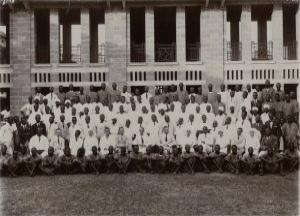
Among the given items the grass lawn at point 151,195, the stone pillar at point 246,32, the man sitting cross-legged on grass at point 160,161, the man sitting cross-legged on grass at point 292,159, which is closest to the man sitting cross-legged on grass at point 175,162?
the man sitting cross-legged on grass at point 160,161

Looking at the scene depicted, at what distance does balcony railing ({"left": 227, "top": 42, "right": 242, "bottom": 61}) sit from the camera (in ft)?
73.8

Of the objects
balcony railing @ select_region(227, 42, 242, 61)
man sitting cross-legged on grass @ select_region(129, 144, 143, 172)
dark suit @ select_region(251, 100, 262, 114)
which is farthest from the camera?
balcony railing @ select_region(227, 42, 242, 61)

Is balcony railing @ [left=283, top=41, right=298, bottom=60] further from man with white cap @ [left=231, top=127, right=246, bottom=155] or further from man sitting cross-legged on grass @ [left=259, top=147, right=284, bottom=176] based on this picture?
man sitting cross-legged on grass @ [left=259, top=147, right=284, bottom=176]

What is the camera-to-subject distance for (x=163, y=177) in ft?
43.5

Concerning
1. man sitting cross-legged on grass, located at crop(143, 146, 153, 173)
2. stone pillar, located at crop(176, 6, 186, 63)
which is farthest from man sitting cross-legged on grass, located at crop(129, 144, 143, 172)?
stone pillar, located at crop(176, 6, 186, 63)

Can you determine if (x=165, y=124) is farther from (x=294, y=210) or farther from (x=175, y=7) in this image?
(x=175, y=7)

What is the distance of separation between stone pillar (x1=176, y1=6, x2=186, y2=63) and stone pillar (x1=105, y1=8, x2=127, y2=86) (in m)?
2.31

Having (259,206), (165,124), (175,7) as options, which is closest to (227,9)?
(175,7)

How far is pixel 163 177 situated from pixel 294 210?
4406 mm

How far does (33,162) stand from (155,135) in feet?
11.9

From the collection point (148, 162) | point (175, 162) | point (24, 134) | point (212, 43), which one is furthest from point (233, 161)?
point (212, 43)

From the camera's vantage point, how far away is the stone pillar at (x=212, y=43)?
71.9 ft

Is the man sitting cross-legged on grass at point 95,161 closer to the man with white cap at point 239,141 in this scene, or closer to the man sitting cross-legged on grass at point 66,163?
the man sitting cross-legged on grass at point 66,163

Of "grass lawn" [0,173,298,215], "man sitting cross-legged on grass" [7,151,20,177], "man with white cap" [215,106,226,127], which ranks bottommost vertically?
"grass lawn" [0,173,298,215]
